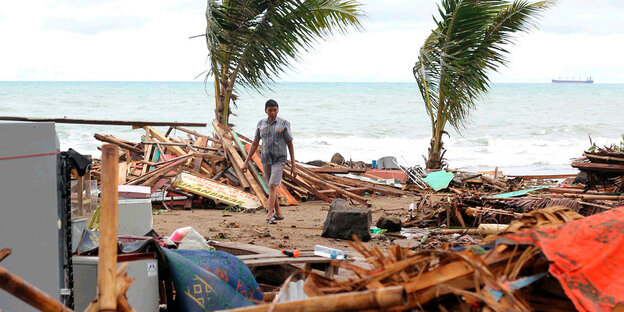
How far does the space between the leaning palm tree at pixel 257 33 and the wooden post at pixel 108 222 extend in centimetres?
1005

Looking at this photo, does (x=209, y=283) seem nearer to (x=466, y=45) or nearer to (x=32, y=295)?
(x=32, y=295)

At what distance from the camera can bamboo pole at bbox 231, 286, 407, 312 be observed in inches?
83.4

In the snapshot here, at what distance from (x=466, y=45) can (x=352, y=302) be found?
Result: 540 inches

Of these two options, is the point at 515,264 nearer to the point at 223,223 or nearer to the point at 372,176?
the point at 223,223

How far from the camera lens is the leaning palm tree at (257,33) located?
42.0 feet

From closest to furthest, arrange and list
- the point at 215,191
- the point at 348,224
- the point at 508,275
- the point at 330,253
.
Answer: the point at 508,275
the point at 330,253
the point at 348,224
the point at 215,191

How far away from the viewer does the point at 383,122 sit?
4403cm

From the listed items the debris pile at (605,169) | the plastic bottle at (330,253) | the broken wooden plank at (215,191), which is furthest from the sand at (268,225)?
the debris pile at (605,169)

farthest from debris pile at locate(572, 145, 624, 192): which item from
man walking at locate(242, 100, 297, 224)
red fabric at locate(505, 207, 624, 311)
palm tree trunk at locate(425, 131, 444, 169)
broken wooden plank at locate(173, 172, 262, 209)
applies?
red fabric at locate(505, 207, 624, 311)

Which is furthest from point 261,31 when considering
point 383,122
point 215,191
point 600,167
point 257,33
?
point 383,122

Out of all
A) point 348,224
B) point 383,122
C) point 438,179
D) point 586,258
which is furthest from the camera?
point 383,122

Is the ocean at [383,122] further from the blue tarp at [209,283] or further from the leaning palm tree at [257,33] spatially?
the blue tarp at [209,283]

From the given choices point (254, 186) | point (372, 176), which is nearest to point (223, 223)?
point (254, 186)

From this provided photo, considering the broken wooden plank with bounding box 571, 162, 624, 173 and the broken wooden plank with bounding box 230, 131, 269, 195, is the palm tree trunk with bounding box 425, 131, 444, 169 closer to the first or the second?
the broken wooden plank with bounding box 230, 131, 269, 195
